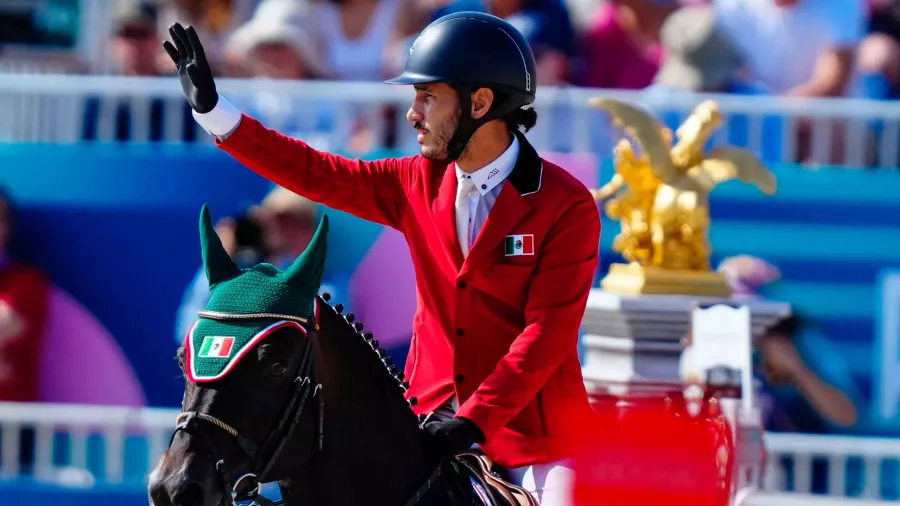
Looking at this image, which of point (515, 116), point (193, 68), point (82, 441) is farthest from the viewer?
point (82, 441)

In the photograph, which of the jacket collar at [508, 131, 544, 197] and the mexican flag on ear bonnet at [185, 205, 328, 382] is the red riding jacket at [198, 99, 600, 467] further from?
the mexican flag on ear bonnet at [185, 205, 328, 382]

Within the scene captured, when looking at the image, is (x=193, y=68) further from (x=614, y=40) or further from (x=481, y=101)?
(x=614, y=40)

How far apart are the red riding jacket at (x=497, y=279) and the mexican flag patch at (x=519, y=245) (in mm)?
13

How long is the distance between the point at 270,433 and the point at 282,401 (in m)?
0.07

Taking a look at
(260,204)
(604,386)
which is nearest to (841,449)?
(604,386)

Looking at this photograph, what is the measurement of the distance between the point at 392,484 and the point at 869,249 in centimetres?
579

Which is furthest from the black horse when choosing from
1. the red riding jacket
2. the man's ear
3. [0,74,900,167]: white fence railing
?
[0,74,900,167]: white fence railing

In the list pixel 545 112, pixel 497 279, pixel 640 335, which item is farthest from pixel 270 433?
pixel 545 112

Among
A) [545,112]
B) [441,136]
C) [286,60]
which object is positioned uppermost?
[286,60]

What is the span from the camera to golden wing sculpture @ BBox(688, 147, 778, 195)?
6715 millimetres

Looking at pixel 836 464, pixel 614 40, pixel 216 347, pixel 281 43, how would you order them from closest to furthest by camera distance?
pixel 216 347 < pixel 836 464 < pixel 614 40 < pixel 281 43

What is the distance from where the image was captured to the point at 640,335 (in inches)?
256

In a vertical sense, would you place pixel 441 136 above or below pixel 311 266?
above

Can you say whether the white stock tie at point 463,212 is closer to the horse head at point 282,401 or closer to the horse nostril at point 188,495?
the horse head at point 282,401
